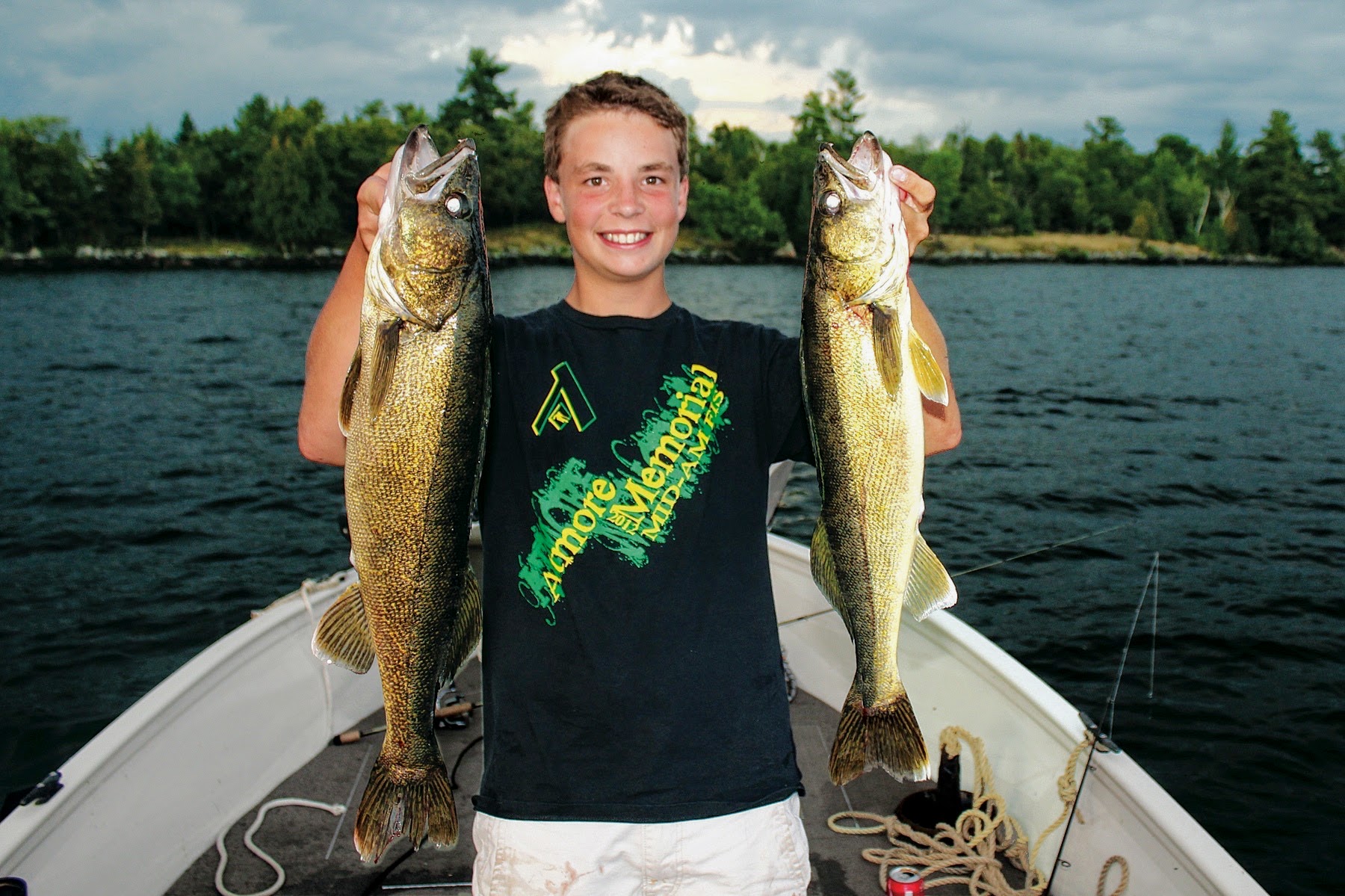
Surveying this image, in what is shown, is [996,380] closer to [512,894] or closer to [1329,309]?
[512,894]

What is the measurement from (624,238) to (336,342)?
795mm

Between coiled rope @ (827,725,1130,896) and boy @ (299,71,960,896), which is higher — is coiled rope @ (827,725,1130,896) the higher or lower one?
the lower one

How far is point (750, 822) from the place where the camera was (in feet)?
7.57

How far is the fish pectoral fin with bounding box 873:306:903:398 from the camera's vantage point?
2.45m

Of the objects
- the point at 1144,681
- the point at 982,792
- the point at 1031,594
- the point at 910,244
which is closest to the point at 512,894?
the point at 910,244

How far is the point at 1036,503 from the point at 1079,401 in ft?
28.1

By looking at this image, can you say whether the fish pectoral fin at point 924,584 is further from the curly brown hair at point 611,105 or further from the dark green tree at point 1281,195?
the dark green tree at point 1281,195

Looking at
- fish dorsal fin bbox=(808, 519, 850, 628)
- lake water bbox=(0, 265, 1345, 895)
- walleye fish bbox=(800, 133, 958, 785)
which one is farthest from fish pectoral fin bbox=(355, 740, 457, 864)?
lake water bbox=(0, 265, 1345, 895)

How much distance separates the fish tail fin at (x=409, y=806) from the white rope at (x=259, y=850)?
6.76 ft

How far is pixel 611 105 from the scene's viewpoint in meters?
2.61

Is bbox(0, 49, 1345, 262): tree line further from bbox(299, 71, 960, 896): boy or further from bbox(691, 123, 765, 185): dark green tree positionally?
bbox(299, 71, 960, 896): boy

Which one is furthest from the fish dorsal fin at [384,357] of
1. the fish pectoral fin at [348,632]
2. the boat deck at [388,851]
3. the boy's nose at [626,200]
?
the boat deck at [388,851]

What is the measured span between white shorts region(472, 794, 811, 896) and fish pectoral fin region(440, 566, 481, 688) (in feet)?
1.25

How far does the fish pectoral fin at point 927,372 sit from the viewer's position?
2.46m
